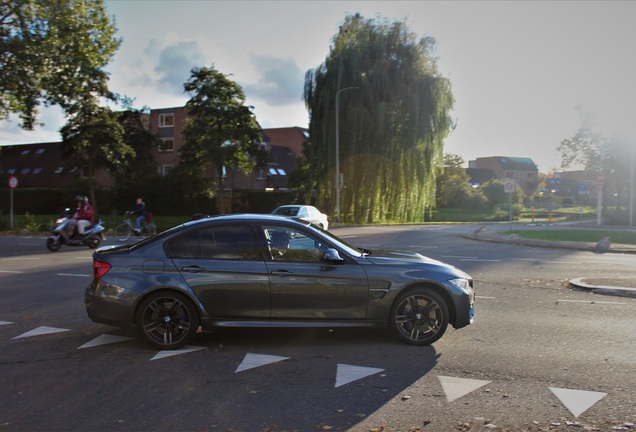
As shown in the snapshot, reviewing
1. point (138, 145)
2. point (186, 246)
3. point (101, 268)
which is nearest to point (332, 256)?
point (186, 246)

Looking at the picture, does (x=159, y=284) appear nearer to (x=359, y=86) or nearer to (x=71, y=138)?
(x=359, y=86)

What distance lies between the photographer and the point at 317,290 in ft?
20.4

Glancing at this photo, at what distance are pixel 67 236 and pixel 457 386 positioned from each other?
53.8 feet

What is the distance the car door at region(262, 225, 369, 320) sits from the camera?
620 centimetres

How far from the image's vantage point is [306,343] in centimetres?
650

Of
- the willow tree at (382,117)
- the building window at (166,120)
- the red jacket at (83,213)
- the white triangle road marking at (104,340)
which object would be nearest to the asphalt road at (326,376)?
the white triangle road marking at (104,340)

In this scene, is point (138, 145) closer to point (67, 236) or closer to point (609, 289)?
point (67, 236)

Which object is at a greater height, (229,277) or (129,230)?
(229,277)

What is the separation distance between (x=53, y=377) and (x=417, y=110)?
31514mm

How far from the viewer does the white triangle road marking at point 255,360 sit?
221 inches

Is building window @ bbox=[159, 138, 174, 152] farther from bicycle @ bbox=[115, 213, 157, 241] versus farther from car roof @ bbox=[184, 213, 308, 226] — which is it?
car roof @ bbox=[184, 213, 308, 226]

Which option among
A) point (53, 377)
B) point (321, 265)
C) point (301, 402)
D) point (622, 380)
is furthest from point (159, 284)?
point (622, 380)

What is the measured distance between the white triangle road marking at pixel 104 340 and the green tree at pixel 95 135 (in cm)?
4107

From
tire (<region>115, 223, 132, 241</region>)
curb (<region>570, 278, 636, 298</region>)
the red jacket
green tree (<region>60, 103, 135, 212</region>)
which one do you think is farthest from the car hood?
green tree (<region>60, 103, 135, 212</region>)
